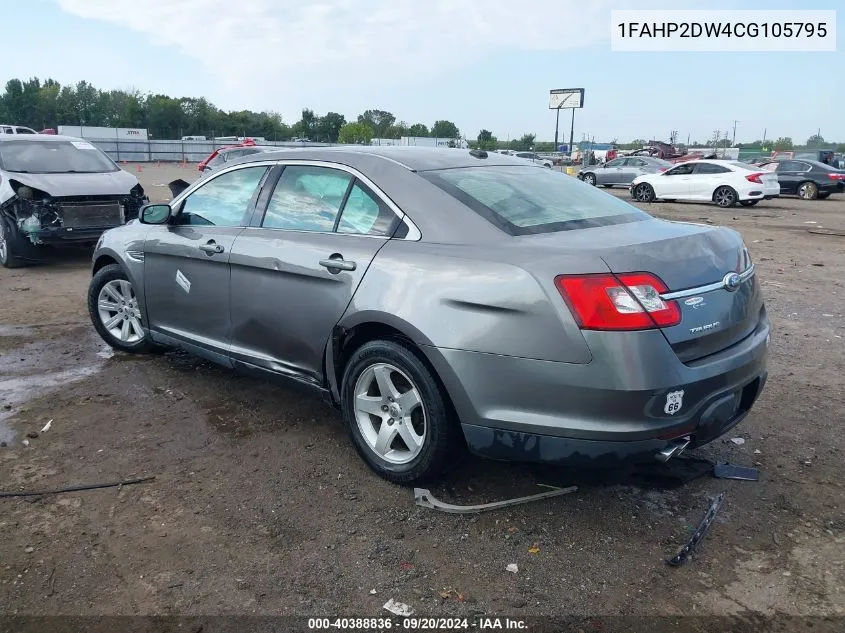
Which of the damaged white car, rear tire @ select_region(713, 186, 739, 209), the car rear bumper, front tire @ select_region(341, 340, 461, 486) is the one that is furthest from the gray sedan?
the car rear bumper

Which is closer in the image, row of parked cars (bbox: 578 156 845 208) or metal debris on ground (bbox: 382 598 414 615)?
metal debris on ground (bbox: 382 598 414 615)

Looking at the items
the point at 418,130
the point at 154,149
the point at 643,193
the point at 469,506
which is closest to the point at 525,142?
the point at 418,130

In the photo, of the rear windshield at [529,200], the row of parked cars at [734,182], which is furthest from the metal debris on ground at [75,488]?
the row of parked cars at [734,182]

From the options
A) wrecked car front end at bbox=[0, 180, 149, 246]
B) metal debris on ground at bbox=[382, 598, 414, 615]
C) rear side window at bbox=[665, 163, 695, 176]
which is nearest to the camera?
metal debris on ground at bbox=[382, 598, 414, 615]

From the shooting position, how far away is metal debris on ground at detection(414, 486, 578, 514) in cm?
329

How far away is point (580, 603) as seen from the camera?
2.64 m

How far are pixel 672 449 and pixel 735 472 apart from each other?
98 centimetres

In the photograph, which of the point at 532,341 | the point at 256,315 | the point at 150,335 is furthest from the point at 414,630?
the point at 150,335

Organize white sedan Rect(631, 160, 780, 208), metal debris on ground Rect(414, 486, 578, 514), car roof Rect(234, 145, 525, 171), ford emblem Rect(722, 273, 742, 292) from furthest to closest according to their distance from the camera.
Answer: white sedan Rect(631, 160, 780, 208) → car roof Rect(234, 145, 525, 171) → metal debris on ground Rect(414, 486, 578, 514) → ford emblem Rect(722, 273, 742, 292)

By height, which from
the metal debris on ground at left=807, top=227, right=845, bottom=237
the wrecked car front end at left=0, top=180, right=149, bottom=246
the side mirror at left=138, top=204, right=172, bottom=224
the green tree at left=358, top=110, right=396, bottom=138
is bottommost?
the metal debris on ground at left=807, top=227, right=845, bottom=237

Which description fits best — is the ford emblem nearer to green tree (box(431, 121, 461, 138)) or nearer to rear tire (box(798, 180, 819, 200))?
rear tire (box(798, 180, 819, 200))

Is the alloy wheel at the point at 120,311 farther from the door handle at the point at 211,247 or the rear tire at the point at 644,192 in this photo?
the rear tire at the point at 644,192

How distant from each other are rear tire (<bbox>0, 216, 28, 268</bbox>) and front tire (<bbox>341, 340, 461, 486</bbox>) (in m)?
7.14

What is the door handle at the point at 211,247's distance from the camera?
4.27 m
